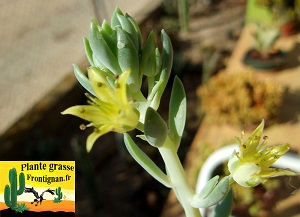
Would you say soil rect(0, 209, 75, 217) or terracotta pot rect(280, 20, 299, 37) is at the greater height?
terracotta pot rect(280, 20, 299, 37)

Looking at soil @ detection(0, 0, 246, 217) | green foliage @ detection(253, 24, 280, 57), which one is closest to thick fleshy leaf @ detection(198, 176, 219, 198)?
soil @ detection(0, 0, 246, 217)

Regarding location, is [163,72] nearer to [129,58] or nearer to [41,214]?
[129,58]

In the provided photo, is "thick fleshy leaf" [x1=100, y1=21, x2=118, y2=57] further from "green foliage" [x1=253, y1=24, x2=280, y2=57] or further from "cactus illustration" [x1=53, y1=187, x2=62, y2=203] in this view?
"green foliage" [x1=253, y1=24, x2=280, y2=57]

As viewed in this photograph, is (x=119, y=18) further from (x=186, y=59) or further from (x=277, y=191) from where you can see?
(x=186, y=59)

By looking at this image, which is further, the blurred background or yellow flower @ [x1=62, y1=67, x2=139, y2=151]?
the blurred background

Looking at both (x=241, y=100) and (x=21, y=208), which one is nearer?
(x=21, y=208)

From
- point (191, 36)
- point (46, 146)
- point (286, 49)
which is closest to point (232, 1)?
point (191, 36)

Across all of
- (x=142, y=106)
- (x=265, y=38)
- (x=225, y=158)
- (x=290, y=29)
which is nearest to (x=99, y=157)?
(x=265, y=38)
